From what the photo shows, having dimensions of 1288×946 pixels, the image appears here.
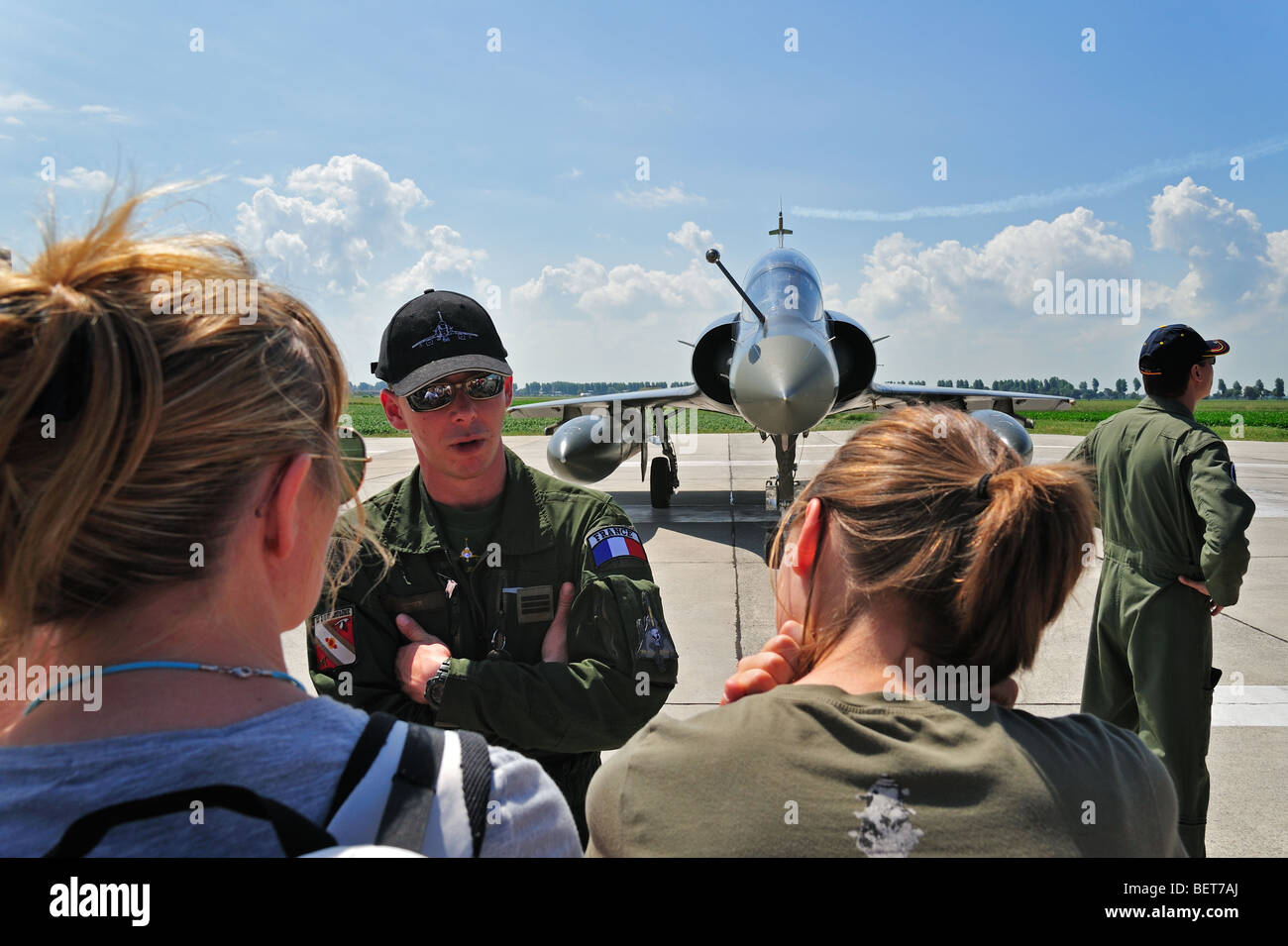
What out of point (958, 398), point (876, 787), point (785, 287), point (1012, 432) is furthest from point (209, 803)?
point (958, 398)

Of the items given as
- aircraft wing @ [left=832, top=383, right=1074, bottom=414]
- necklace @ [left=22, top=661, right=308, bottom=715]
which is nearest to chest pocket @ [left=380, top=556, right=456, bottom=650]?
necklace @ [left=22, top=661, right=308, bottom=715]

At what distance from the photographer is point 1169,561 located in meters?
3.01

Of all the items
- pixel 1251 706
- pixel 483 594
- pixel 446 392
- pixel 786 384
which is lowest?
pixel 1251 706

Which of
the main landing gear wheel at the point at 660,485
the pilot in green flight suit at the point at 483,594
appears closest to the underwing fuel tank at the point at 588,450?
the main landing gear wheel at the point at 660,485

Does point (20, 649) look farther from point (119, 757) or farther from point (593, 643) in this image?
point (593, 643)

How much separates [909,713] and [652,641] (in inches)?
40.0

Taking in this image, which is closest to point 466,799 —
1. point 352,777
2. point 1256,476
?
point 352,777

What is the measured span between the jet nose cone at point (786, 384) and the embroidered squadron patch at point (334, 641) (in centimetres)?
600

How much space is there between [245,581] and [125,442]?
8.5 inches

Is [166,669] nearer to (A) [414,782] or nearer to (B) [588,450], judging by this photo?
(A) [414,782]

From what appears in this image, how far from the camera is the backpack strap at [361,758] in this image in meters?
0.78

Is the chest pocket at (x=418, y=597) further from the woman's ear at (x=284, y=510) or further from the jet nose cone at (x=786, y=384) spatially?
the jet nose cone at (x=786, y=384)

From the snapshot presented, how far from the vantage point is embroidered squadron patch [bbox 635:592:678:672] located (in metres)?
2.01

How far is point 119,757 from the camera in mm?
736
